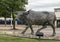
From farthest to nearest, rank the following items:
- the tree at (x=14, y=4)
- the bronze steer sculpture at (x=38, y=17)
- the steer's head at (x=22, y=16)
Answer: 1. the tree at (x=14, y=4)
2. the bronze steer sculpture at (x=38, y=17)
3. the steer's head at (x=22, y=16)

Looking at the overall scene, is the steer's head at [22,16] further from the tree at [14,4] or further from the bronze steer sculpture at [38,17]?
the tree at [14,4]

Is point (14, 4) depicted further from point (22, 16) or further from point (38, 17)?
point (38, 17)

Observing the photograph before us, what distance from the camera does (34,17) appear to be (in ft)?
83.1

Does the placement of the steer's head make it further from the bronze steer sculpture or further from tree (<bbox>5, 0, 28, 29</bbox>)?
tree (<bbox>5, 0, 28, 29</bbox>)

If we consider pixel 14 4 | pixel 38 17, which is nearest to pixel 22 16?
pixel 38 17

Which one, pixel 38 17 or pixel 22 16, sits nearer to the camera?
pixel 38 17

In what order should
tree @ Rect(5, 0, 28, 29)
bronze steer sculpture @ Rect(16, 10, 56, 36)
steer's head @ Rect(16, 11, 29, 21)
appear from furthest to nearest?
1. tree @ Rect(5, 0, 28, 29)
2. bronze steer sculpture @ Rect(16, 10, 56, 36)
3. steer's head @ Rect(16, 11, 29, 21)

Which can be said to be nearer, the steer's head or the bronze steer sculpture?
the steer's head

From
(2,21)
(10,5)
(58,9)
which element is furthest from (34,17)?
(2,21)

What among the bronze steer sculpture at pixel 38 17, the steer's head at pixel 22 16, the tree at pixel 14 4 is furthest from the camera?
the tree at pixel 14 4

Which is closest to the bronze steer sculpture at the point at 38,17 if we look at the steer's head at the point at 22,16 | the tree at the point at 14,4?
the steer's head at the point at 22,16

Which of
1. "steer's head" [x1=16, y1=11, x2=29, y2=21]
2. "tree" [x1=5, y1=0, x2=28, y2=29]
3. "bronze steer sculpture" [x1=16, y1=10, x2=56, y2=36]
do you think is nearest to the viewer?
"steer's head" [x1=16, y1=11, x2=29, y2=21]

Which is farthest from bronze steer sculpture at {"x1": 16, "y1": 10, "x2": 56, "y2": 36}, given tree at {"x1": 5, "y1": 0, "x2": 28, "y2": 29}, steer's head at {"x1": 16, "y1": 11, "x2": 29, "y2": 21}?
tree at {"x1": 5, "y1": 0, "x2": 28, "y2": 29}

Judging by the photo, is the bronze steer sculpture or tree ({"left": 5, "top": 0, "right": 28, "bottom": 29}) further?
tree ({"left": 5, "top": 0, "right": 28, "bottom": 29})
